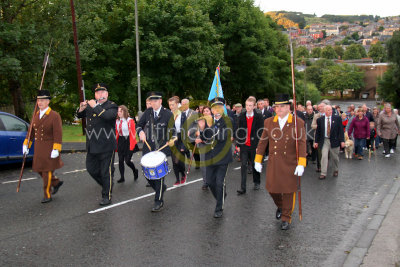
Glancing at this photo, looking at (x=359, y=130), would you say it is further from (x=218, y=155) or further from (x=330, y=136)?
(x=218, y=155)

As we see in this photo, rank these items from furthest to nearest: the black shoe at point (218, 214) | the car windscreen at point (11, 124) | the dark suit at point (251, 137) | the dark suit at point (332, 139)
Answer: the car windscreen at point (11, 124) < the dark suit at point (332, 139) < the dark suit at point (251, 137) < the black shoe at point (218, 214)

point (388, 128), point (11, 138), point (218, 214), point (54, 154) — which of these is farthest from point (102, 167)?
point (388, 128)

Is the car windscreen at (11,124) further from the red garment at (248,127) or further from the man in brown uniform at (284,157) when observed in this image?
the man in brown uniform at (284,157)

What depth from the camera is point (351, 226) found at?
22.0 ft

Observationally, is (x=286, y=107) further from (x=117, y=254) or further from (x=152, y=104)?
(x=117, y=254)

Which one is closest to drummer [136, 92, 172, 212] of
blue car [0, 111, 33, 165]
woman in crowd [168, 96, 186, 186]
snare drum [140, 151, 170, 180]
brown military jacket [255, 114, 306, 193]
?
snare drum [140, 151, 170, 180]

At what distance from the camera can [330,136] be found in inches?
446

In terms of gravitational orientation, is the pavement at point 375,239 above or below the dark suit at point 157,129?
below

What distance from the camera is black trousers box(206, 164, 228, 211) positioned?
7.18 m

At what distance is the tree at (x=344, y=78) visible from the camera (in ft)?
437

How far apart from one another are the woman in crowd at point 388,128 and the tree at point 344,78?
123 meters

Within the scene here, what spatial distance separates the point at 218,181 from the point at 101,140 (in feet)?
7.47

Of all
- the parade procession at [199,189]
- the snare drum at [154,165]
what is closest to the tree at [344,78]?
the parade procession at [199,189]

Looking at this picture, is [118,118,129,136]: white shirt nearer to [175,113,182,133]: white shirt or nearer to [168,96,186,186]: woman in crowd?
[168,96,186,186]: woman in crowd
